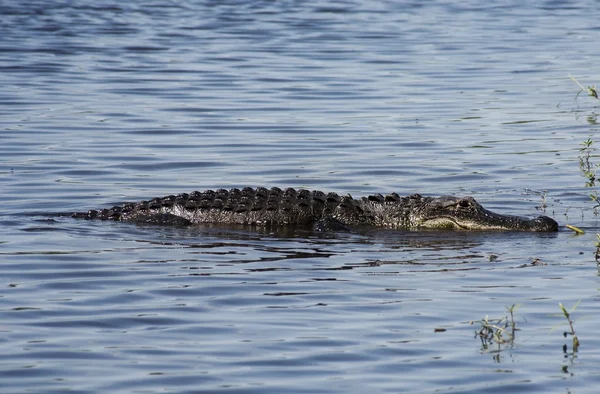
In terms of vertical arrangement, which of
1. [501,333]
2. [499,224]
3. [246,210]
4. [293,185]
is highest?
[293,185]

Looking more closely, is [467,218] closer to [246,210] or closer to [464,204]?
[464,204]

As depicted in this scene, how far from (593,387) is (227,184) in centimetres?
772

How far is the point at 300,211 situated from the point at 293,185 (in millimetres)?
2018

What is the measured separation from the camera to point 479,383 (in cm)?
661

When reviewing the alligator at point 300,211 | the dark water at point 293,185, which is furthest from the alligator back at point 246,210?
the dark water at point 293,185

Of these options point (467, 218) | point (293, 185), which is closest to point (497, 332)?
point (467, 218)

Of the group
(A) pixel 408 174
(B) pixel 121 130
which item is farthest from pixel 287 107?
(A) pixel 408 174

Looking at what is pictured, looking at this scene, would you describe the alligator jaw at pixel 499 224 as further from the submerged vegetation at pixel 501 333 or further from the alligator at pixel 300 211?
the submerged vegetation at pixel 501 333

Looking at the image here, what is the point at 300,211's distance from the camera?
1177cm

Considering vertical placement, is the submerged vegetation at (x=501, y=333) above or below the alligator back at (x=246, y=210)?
below

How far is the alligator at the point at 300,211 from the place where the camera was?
11.8 meters

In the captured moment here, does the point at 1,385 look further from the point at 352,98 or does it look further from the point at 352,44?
the point at 352,44

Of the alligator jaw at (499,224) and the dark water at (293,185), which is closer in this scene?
the dark water at (293,185)

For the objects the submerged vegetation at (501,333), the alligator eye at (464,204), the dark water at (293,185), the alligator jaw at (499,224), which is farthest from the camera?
the alligator eye at (464,204)
